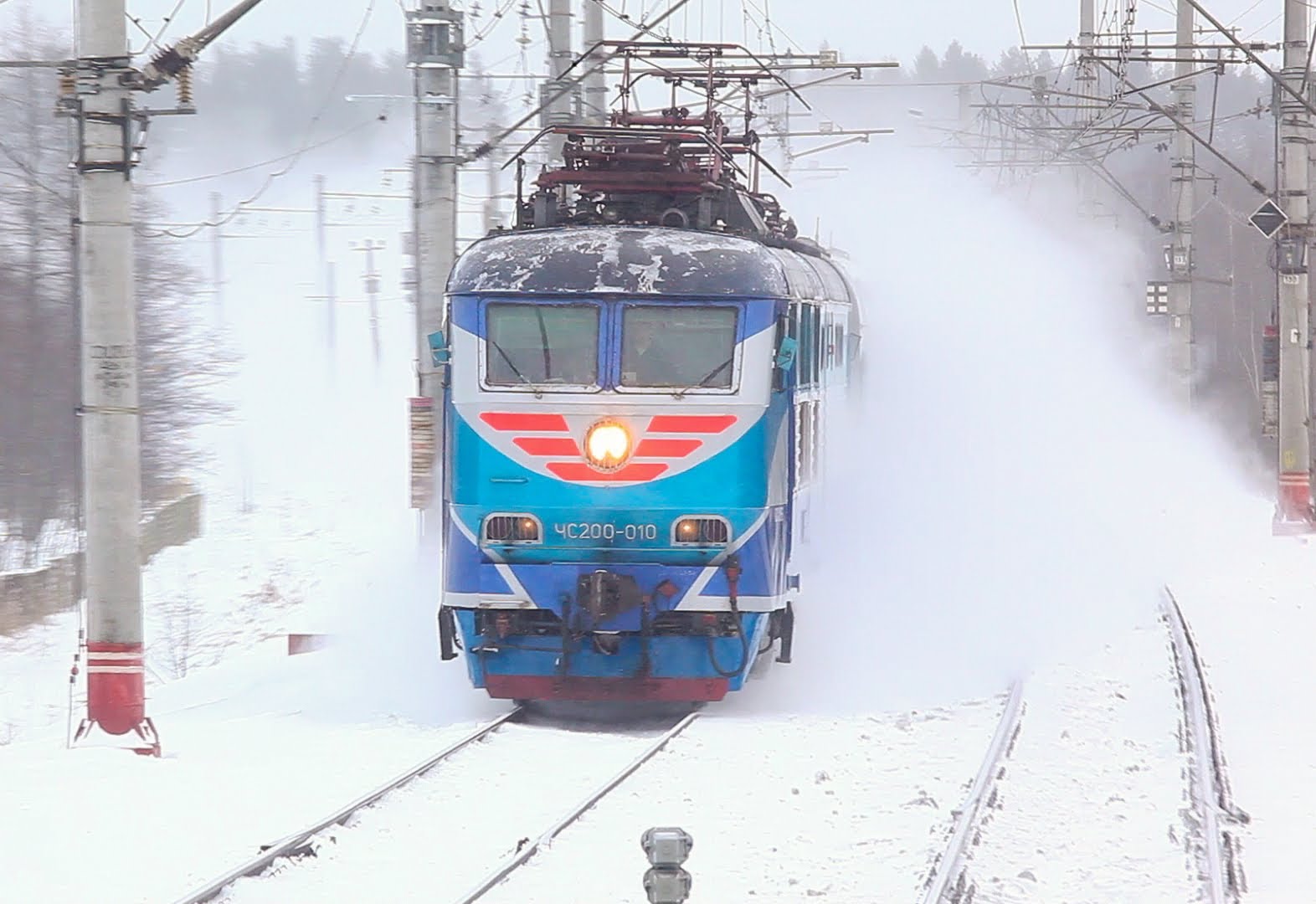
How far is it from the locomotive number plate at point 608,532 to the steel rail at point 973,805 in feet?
7.49

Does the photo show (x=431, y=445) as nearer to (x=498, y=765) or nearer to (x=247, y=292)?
(x=498, y=765)

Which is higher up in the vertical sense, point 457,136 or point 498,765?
point 457,136

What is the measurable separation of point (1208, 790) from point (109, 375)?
6.27 metres

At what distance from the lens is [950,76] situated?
140250mm

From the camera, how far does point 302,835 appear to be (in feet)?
26.8

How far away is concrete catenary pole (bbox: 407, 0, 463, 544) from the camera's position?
1545 centimetres

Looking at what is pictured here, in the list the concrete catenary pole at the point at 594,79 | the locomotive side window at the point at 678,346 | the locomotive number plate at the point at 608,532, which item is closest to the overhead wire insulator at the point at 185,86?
the locomotive side window at the point at 678,346

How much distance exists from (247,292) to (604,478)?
6694 cm

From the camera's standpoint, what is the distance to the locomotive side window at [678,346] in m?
11.6

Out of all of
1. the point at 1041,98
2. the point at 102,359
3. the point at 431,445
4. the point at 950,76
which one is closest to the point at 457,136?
the point at 431,445

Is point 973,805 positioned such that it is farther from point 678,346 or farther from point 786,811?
point 678,346

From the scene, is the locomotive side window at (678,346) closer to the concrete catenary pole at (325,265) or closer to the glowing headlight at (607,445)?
the glowing headlight at (607,445)

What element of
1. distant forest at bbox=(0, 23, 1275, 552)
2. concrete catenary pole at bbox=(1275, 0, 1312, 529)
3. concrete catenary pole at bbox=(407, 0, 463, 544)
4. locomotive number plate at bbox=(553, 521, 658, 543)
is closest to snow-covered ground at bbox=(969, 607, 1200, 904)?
locomotive number plate at bbox=(553, 521, 658, 543)

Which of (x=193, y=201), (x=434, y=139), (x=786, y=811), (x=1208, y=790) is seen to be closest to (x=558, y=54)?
(x=434, y=139)
